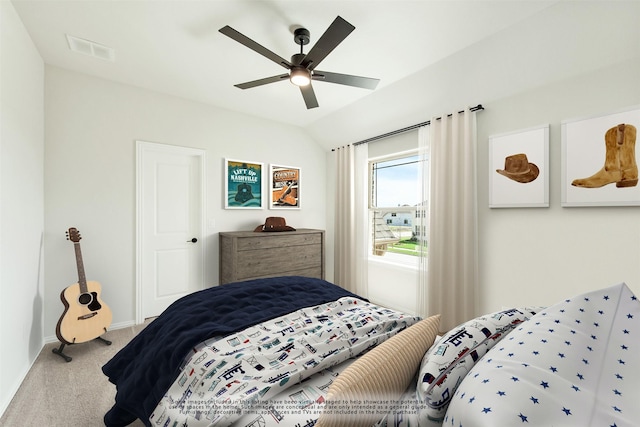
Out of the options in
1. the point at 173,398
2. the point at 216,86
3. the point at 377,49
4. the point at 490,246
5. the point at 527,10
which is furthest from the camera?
the point at 216,86

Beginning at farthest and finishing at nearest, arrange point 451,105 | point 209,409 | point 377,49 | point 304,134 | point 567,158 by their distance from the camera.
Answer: point 304,134
point 451,105
point 377,49
point 567,158
point 209,409

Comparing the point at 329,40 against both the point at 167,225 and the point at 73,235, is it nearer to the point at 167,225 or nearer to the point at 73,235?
the point at 167,225

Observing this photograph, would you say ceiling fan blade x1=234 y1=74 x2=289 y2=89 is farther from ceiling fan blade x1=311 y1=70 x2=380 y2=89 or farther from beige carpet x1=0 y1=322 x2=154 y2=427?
beige carpet x1=0 y1=322 x2=154 y2=427

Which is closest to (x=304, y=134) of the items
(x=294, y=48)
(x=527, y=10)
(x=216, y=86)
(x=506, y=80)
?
(x=216, y=86)

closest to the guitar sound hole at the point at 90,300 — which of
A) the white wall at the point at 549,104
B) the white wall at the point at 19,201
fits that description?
the white wall at the point at 19,201

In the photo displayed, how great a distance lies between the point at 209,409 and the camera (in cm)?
89

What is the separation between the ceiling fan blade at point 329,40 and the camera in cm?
159

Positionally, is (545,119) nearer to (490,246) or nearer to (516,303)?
(490,246)

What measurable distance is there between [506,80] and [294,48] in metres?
1.88

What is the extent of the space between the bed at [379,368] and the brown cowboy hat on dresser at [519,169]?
1697 mm

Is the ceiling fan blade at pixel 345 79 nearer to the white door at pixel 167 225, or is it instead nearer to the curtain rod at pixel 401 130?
the curtain rod at pixel 401 130

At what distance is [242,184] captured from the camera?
382 cm

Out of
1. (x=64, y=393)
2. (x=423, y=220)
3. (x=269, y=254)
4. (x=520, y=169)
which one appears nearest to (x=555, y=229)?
(x=520, y=169)

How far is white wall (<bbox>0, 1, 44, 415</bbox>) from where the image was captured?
1.76 metres
